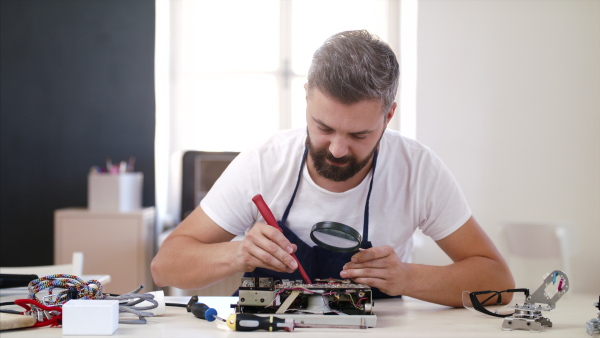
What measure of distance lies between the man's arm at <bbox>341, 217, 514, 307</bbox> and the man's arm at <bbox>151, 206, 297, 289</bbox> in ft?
0.49

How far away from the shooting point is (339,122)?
1.38 meters

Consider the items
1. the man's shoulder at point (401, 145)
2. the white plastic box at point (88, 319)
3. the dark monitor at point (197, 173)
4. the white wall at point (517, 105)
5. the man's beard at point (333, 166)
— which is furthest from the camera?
the dark monitor at point (197, 173)

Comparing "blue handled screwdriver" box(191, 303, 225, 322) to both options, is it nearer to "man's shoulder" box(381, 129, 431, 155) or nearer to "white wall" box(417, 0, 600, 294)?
"man's shoulder" box(381, 129, 431, 155)

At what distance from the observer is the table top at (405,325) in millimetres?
1027

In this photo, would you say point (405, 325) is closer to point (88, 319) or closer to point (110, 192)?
point (88, 319)

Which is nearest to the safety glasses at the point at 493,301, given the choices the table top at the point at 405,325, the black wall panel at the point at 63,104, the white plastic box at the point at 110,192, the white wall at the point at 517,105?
the table top at the point at 405,325

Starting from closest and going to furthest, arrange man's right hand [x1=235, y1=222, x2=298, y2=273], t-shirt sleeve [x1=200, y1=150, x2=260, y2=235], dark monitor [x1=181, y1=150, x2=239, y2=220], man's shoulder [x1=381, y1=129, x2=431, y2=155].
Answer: man's right hand [x1=235, y1=222, x2=298, y2=273] < t-shirt sleeve [x1=200, y1=150, x2=260, y2=235] < man's shoulder [x1=381, y1=129, x2=431, y2=155] < dark monitor [x1=181, y1=150, x2=239, y2=220]

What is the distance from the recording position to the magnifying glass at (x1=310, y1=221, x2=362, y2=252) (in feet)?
3.88

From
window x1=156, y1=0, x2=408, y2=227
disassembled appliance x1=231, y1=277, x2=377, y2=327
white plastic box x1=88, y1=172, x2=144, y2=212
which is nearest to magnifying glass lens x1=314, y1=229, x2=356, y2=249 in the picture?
disassembled appliance x1=231, y1=277, x2=377, y2=327

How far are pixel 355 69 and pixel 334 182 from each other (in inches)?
14.4

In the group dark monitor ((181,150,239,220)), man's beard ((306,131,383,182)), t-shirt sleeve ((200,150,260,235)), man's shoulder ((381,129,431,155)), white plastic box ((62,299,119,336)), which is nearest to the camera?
white plastic box ((62,299,119,336))

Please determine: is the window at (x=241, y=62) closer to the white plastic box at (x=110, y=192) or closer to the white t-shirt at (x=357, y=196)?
the white plastic box at (x=110, y=192)

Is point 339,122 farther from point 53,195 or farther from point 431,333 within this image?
point 53,195

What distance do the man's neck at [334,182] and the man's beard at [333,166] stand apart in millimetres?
81
